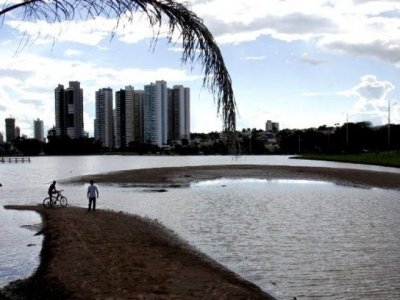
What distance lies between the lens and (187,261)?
1816 centimetres

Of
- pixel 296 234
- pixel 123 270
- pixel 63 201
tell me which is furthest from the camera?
pixel 63 201

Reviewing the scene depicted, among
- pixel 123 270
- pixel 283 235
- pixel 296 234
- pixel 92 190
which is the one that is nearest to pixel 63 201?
pixel 92 190

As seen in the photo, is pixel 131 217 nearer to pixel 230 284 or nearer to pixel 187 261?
pixel 187 261

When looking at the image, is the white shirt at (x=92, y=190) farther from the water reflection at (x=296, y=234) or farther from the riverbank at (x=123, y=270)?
the riverbank at (x=123, y=270)

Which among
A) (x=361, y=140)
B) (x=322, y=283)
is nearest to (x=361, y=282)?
(x=322, y=283)

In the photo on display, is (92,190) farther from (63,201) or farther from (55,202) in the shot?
(63,201)

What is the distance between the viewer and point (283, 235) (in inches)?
969

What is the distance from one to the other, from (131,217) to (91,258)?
43.1 feet

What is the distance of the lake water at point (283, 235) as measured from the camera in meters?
16.1

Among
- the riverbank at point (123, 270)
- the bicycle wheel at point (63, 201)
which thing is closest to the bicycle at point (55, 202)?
the bicycle wheel at point (63, 201)

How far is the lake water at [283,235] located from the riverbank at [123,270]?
0.88m

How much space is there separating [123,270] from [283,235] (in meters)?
10.7

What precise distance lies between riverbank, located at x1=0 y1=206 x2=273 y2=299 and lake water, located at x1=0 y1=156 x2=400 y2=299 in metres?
0.88

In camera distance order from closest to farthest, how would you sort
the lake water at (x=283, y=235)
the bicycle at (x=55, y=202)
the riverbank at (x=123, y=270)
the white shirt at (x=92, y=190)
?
the riverbank at (x=123, y=270) → the lake water at (x=283, y=235) → the white shirt at (x=92, y=190) → the bicycle at (x=55, y=202)
